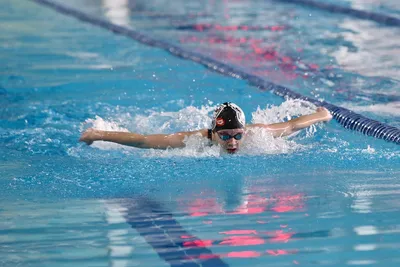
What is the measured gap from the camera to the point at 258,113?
19.1 feet

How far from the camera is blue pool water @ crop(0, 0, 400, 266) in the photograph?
3.19 m

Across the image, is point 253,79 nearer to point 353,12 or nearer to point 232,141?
point 232,141

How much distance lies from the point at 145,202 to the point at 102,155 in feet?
3.64

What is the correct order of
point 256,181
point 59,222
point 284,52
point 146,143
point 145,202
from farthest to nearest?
1. point 284,52
2. point 146,143
3. point 256,181
4. point 145,202
5. point 59,222

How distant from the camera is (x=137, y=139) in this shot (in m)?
4.77

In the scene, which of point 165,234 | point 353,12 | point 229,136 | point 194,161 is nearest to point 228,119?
point 229,136

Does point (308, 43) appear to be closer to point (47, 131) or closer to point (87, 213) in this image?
point (47, 131)

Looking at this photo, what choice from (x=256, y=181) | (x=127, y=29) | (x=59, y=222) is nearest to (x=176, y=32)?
(x=127, y=29)

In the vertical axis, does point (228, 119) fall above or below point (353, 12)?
below

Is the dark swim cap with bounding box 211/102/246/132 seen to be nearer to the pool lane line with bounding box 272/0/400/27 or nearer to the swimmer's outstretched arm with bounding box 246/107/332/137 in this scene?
the swimmer's outstretched arm with bounding box 246/107/332/137

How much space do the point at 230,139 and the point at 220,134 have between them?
70 millimetres

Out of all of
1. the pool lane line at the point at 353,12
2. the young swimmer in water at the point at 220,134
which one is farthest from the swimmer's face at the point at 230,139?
the pool lane line at the point at 353,12

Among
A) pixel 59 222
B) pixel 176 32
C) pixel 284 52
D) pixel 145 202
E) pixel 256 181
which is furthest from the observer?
pixel 176 32

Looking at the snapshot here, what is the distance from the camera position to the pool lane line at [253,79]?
17.1 feet
